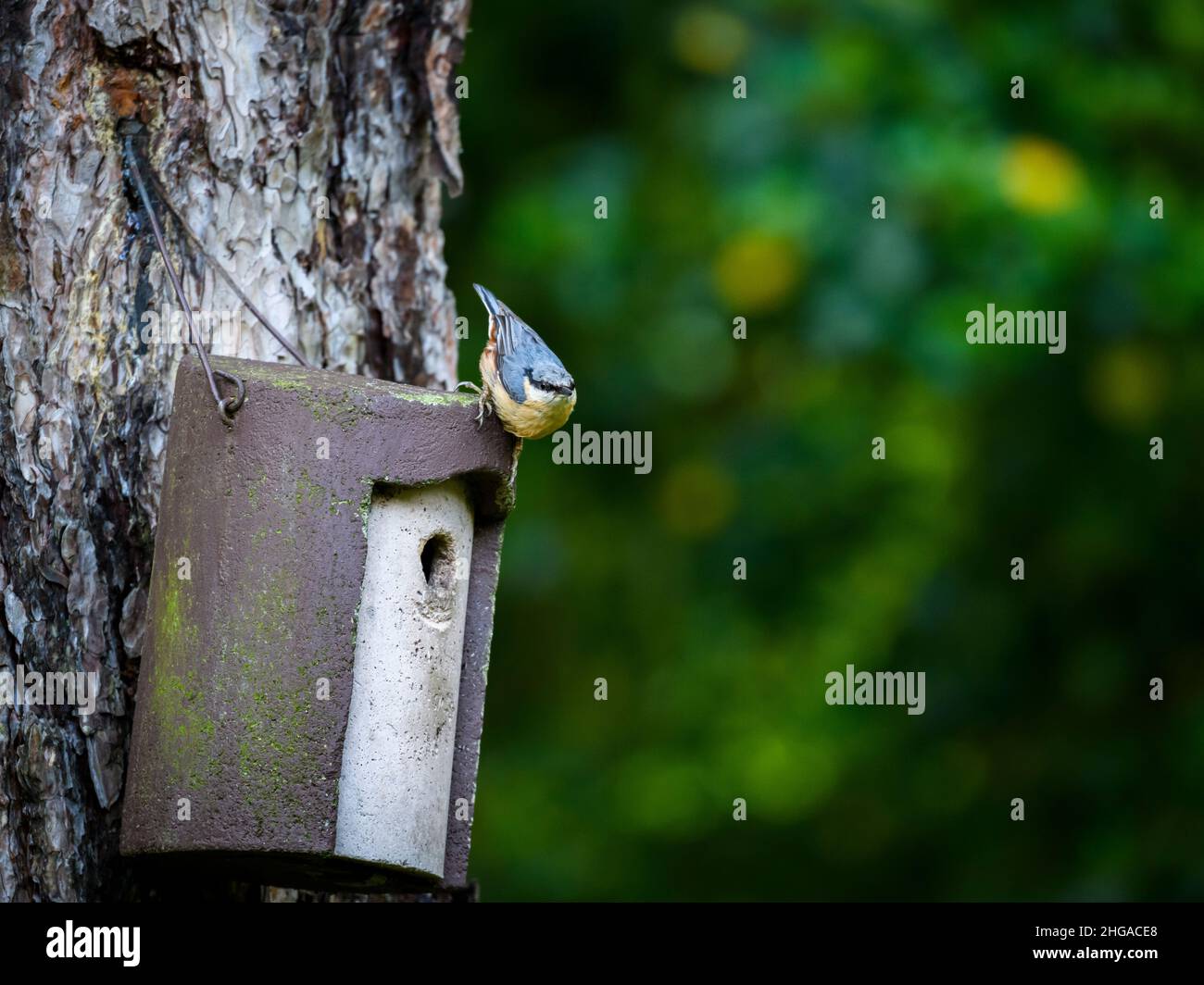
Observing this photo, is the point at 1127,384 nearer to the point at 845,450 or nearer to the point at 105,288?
the point at 845,450

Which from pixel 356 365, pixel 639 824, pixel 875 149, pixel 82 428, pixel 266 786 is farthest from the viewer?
pixel 639 824

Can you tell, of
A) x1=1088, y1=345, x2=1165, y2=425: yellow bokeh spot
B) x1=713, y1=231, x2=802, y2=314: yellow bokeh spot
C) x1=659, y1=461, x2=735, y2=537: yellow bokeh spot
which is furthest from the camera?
x1=659, y1=461, x2=735, y2=537: yellow bokeh spot

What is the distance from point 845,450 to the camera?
8.06 metres

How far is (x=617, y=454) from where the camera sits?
8.25 metres

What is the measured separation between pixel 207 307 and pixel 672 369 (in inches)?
164

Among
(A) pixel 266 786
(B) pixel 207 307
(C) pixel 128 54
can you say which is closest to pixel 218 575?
(A) pixel 266 786

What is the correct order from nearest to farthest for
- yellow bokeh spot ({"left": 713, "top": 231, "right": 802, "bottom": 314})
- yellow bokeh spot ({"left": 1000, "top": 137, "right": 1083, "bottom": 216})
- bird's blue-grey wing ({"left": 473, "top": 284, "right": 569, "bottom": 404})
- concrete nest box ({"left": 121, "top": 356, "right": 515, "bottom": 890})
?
concrete nest box ({"left": 121, "top": 356, "right": 515, "bottom": 890}) → bird's blue-grey wing ({"left": 473, "top": 284, "right": 569, "bottom": 404}) → yellow bokeh spot ({"left": 1000, "top": 137, "right": 1083, "bottom": 216}) → yellow bokeh spot ({"left": 713, "top": 231, "right": 802, "bottom": 314})

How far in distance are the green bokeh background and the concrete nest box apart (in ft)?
9.84

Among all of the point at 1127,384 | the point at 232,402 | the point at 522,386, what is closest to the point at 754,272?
the point at 1127,384

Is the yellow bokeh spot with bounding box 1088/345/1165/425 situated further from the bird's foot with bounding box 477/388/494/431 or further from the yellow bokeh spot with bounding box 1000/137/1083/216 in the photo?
the bird's foot with bounding box 477/388/494/431

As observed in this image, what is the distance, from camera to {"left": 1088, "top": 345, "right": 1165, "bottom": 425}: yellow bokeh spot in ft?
24.1

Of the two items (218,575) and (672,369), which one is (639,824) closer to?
(672,369)

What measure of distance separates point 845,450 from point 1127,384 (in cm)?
130

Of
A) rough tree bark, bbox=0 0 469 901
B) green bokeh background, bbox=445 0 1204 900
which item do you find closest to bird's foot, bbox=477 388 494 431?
rough tree bark, bbox=0 0 469 901
